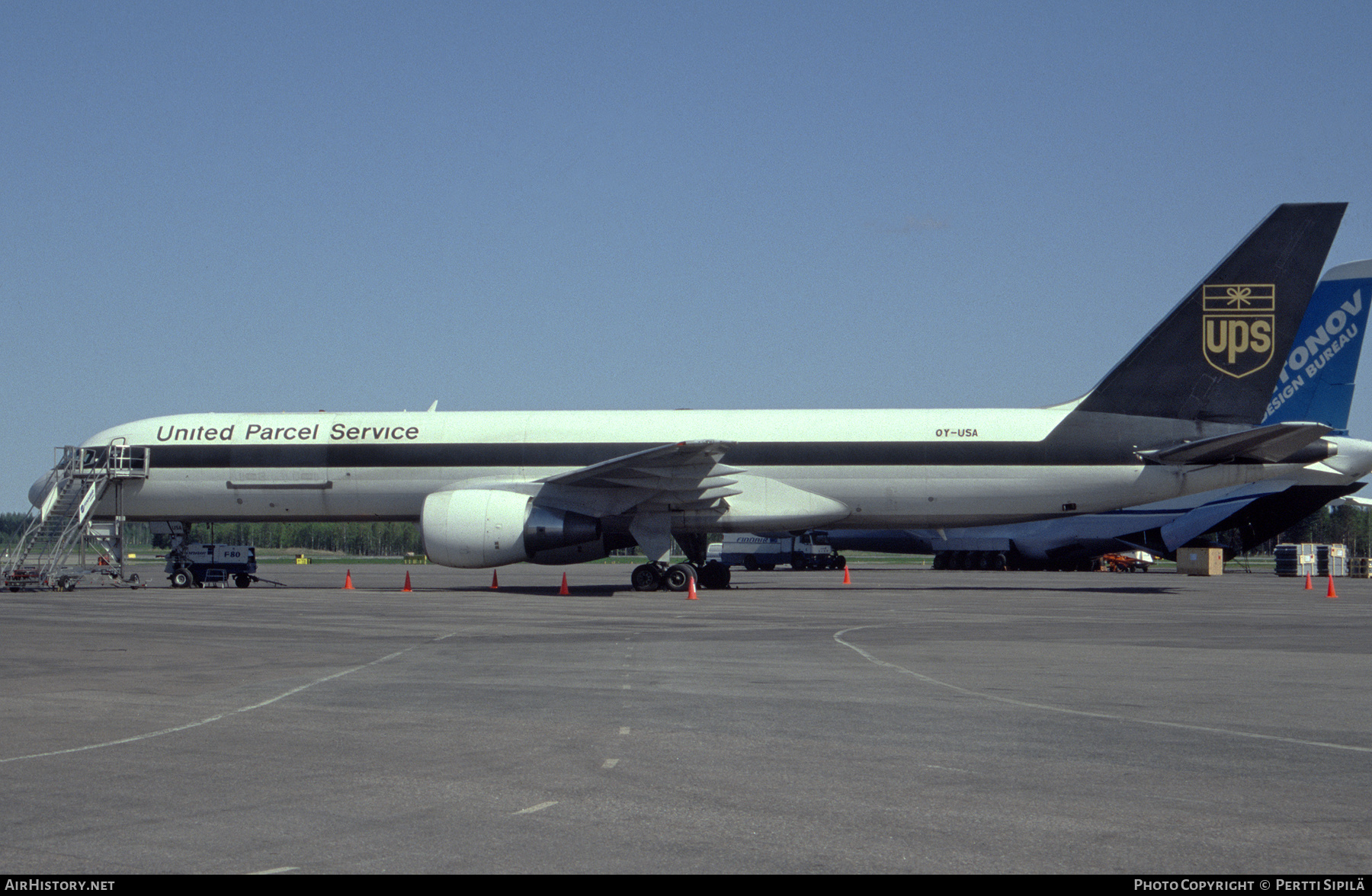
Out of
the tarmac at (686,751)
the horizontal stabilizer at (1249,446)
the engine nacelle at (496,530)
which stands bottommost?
the tarmac at (686,751)

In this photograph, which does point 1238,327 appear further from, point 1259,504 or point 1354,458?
point 1259,504

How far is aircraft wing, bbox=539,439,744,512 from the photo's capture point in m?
26.4

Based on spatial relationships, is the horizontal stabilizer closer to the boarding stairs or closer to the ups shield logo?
the ups shield logo

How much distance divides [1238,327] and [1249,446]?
11.2 feet

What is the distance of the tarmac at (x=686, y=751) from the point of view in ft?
17.0

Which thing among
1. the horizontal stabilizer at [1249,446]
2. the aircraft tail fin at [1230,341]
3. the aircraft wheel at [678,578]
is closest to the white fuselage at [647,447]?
the horizontal stabilizer at [1249,446]

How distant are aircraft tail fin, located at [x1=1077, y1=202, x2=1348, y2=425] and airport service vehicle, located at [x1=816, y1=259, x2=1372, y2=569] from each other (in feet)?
6.34

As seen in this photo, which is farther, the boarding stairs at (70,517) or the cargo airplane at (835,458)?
the boarding stairs at (70,517)

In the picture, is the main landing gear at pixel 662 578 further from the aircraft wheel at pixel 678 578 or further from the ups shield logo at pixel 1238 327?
the ups shield logo at pixel 1238 327

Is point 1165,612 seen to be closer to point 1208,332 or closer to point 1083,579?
point 1208,332

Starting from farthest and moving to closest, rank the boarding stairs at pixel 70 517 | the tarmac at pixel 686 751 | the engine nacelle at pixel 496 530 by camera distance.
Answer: the boarding stairs at pixel 70 517 → the engine nacelle at pixel 496 530 → the tarmac at pixel 686 751

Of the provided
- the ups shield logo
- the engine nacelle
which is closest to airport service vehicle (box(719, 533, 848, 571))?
the ups shield logo

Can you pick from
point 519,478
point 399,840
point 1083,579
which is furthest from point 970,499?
point 399,840

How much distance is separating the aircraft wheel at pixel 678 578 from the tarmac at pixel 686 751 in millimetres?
11536
